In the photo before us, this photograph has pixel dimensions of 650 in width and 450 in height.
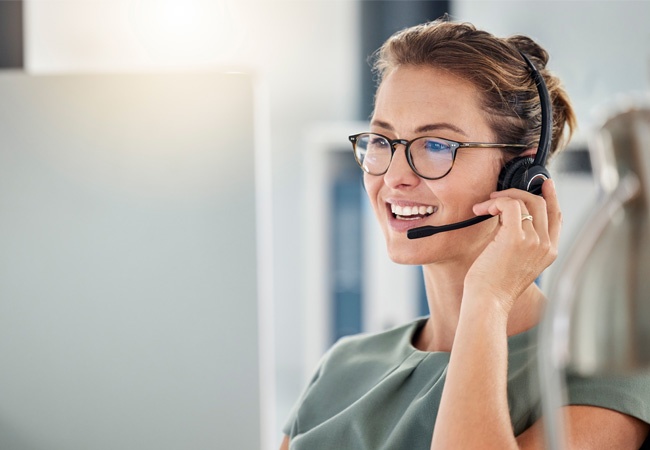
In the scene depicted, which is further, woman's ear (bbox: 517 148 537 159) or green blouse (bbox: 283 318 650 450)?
woman's ear (bbox: 517 148 537 159)

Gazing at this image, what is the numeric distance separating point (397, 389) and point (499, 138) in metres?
0.42

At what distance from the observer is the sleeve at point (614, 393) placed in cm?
94

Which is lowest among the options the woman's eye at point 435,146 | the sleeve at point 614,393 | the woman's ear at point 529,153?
the sleeve at point 614,393

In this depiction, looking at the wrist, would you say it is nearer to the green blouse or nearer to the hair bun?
the green blouse

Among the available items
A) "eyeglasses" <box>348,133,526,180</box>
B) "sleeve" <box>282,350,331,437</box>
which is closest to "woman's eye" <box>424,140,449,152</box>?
"eyeglasses" <box>348,133,526,180</box>

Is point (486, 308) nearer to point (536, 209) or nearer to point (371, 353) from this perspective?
point (536, 209)

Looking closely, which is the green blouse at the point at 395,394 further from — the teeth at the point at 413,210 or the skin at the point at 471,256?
the teeth at the point at 413,210

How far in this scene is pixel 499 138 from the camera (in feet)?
3.89

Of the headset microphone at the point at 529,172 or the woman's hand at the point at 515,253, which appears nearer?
the woman's hand at the point at 515,253

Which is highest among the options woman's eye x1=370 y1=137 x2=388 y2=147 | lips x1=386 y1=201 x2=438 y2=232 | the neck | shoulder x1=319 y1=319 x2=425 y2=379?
woman's eye x1=370 y1=137 x2=388 y2=147

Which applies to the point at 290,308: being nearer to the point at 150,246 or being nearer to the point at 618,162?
the point at 150,246

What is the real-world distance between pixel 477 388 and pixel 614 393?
172mm

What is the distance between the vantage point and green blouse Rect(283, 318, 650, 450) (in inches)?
37.6

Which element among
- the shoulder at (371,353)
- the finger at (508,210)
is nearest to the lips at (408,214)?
the finger at (508,210)
